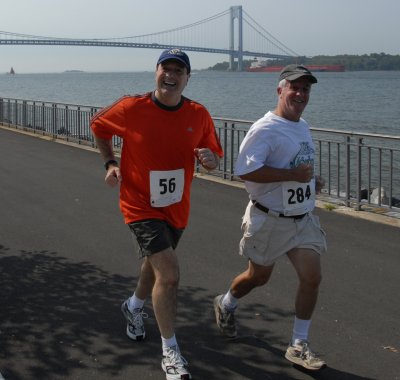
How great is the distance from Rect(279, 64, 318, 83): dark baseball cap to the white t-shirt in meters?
0.25

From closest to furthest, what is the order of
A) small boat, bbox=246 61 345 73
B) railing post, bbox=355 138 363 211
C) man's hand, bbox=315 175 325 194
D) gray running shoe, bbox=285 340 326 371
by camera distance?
1. gray running shoe, bbox=285 340 326 371
2. man's hand, bbox=315 175 325 194
3. railing post, bbox=355 138 363 211
4. small boat, bbox=246 61 345 73

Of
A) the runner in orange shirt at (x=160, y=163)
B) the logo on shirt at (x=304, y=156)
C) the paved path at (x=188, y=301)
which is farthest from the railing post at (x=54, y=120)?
the logo on shirt at (x=304, y=156)

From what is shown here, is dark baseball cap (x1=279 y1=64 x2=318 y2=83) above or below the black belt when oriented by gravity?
above

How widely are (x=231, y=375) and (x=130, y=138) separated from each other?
154 cm

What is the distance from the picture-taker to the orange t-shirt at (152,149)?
4031mm

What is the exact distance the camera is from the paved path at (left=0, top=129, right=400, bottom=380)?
161 inches

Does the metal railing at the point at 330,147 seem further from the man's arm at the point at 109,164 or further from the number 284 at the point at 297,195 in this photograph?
Result: the man's arm at the point at 109,164

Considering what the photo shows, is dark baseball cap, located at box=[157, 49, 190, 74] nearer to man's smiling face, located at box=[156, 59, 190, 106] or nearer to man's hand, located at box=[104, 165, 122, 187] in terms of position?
man's smiling face, located at box=[156, 59, 190, 106]

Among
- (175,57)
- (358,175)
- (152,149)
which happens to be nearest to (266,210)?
(152,149)

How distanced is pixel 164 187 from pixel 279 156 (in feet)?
2.39

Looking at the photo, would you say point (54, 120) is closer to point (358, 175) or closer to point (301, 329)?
point (358, 175)

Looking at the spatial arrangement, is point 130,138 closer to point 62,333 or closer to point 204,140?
point 204,140

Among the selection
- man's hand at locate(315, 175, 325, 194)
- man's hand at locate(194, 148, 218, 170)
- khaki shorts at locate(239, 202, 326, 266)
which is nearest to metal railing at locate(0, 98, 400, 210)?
man's hand at locate(315, 175, 325, 194)

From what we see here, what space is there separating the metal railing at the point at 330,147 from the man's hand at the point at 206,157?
16.4 ft
